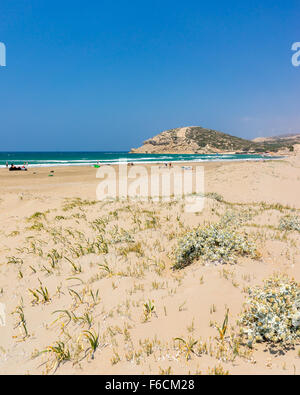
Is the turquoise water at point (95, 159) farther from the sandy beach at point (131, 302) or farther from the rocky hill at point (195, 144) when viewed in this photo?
the sandy beach at point (131, 302)

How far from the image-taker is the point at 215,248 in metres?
4.31

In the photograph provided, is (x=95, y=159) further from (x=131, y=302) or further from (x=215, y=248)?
(x=131, y=302)

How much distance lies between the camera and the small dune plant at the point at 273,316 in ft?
7.93

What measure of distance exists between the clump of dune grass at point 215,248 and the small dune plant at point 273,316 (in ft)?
3.69

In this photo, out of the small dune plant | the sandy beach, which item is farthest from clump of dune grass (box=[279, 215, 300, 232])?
the small dune plant

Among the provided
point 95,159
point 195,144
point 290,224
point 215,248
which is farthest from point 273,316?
point 195,144

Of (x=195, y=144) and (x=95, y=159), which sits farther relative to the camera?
(x=195, y=144)

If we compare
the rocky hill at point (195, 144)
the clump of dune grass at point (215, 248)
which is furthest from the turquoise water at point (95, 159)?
the clump of dune grass at point (215, 248)

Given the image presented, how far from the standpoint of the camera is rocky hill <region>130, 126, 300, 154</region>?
429 ft

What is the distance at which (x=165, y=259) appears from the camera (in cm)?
479

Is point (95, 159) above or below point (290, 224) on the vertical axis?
above

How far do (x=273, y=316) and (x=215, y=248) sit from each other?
181 centimetres
